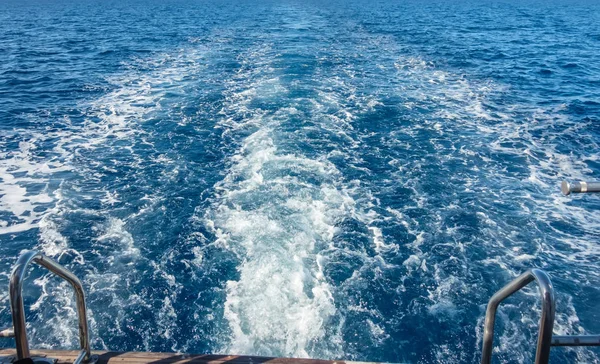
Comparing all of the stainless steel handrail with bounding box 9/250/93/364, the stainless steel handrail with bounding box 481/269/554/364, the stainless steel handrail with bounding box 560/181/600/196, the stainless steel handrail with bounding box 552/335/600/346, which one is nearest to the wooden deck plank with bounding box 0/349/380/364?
the stainless steel handrail with bounding box 9/250/93/364

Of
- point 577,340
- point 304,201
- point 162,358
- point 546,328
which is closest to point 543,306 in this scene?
point 546,328

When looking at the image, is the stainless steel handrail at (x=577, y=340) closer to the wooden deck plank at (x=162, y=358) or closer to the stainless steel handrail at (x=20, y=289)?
the wooden deck plank at (x=162, y=358)

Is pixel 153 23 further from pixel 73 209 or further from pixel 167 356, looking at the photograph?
pixel 167 356

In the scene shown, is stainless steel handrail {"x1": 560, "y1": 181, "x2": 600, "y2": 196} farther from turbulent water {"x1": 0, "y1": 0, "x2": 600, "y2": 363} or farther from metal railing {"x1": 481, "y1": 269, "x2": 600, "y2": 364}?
turbulent water {"x1": 0, "y1": 0, "x2": 600, "y2": 363}

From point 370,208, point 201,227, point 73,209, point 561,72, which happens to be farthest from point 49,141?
point 561,72

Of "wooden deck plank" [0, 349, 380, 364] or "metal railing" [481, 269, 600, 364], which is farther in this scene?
"wooden deck plank" [0, 349, 380, 364]

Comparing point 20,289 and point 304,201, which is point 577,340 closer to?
point 20,289

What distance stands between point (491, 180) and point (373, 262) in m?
6.50

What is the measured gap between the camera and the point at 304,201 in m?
12.6

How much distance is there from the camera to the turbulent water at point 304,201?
28.3 feet

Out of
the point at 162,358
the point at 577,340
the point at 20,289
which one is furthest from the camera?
the point at 162,358

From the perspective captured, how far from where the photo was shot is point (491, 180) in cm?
1388

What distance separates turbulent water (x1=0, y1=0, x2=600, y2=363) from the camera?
862cm

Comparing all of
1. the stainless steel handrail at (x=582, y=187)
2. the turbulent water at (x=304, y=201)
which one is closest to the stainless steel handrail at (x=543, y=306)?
the stainless steel handrail at (x=582, y=187)
